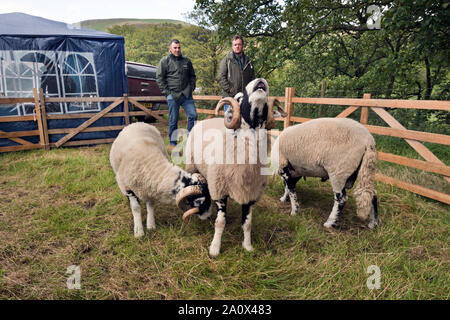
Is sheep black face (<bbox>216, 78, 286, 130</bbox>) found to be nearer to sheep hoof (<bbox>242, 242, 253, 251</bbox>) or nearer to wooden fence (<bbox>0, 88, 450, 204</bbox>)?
sheep hoof (<bbox>242, 242, 253, 251</bbox>)

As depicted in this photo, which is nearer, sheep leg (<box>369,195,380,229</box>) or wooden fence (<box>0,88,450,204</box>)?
sheep leg (<box>369,195,380,229</box>)

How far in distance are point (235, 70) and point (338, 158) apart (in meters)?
2.83

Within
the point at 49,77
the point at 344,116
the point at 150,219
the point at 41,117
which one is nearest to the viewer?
the point at 150,219

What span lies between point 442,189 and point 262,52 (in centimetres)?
576

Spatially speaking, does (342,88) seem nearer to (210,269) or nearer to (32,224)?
(210,269)

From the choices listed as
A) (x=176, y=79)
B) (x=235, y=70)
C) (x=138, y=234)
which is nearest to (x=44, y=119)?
(x=176, y=79)

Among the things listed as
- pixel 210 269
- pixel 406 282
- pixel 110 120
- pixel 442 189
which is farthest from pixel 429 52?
pixel 110 120

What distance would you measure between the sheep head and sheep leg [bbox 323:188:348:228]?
149 cm

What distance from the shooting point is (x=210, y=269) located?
2223 mm

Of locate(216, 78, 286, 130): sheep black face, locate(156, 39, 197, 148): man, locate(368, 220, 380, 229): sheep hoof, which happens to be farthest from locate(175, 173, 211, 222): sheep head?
locate(156, 39, 197, 148): man

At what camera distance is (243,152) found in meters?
2.24

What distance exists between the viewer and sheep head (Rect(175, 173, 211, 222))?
239 cm

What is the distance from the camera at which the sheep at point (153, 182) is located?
8.22 ft

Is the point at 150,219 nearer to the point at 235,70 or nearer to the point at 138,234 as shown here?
the point at 138,234
